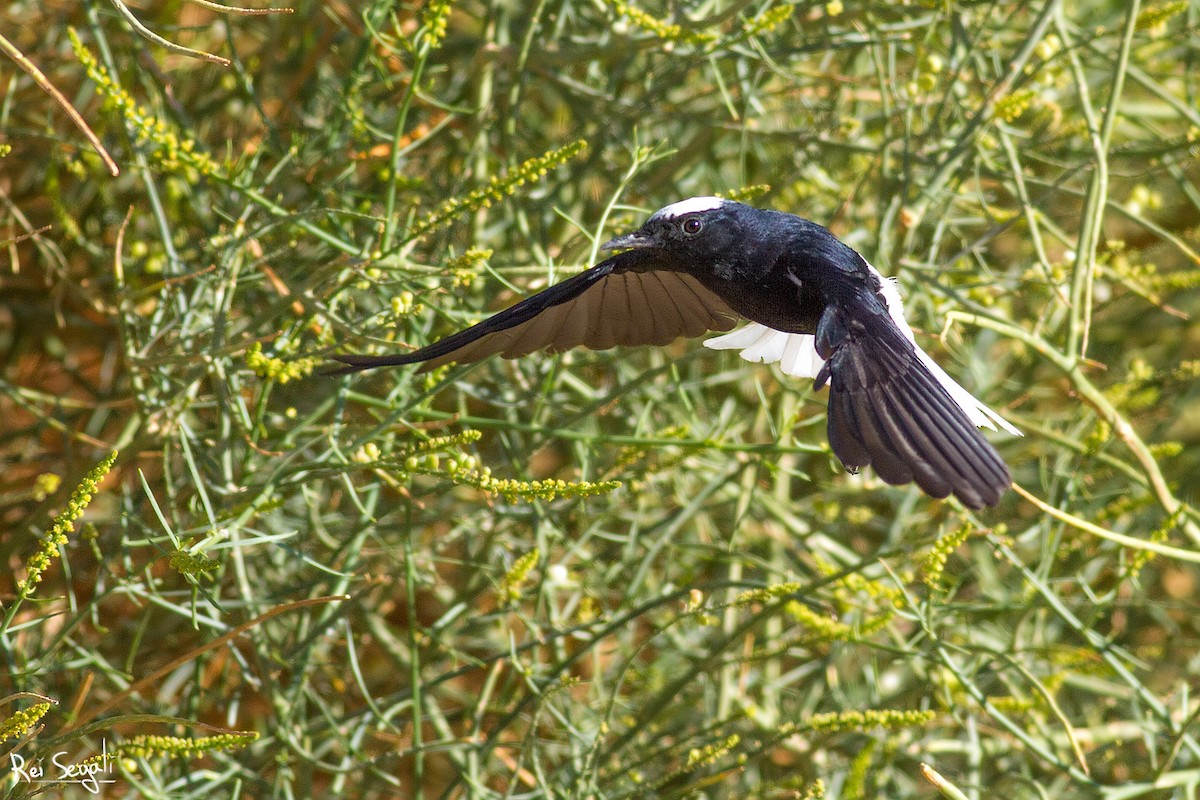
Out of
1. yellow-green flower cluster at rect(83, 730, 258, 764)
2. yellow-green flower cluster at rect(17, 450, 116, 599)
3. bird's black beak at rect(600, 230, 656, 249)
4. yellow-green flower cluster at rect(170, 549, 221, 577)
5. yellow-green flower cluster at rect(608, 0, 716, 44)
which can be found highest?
yellow-green flower cluster at rect(608, 0, 716, 44)

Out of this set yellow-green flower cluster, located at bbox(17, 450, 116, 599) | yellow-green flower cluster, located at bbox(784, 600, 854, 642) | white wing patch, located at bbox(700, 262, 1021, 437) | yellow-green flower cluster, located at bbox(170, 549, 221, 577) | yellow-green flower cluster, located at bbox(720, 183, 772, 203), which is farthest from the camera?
white wing patch, located at bbox(700, 262, 1021, 437)

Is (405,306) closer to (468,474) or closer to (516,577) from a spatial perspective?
(468,474)

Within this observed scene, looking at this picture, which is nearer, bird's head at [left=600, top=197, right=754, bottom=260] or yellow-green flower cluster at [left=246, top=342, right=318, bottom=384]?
yellow-green flower cluster at [left=246, top=342, right=318, bottom=384]

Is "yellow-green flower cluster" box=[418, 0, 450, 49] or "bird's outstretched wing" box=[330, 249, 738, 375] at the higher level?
"yellow-green flower cluster" box=[418, 0, 450, 49]

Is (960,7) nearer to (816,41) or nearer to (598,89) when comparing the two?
(816,41)

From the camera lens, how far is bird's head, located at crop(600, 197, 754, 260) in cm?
173

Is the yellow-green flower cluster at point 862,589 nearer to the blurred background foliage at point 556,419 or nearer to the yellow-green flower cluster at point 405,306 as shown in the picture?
the blurred background foliage at point 556,419

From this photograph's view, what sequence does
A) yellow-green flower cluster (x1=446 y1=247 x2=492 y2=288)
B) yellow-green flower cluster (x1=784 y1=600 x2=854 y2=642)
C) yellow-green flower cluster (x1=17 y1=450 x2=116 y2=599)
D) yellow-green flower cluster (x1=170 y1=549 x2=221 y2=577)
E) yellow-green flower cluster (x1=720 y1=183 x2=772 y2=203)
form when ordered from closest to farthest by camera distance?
yellow-green flower cluster (x1=17 y1=450 x2=116 y2=599), yellow-green flower cluster (x1=170 y1=549 x2=221 y2=577), yellow-green flower cluster (x1=446 y1=247 x2=492 y2=288), yellow-green flower cluster (x1=720 y1=183 x2=772 y2=203), yellow-green flower cluster (x1=784 y1=600 x2=854 y2=642)

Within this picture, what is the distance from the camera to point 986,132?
6.29ft

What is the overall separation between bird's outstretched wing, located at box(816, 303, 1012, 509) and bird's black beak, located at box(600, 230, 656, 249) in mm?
291

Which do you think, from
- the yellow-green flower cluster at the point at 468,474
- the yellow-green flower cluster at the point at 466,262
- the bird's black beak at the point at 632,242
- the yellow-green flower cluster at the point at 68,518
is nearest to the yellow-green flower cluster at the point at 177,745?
the yellow-green flower cluster at the point at 68,518

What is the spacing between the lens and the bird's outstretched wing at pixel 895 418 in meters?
1.18

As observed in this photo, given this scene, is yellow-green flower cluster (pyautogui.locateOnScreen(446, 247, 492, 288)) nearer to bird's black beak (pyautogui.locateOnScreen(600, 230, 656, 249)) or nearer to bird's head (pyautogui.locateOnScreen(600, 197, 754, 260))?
bird's black beak (pyautogui.locateOnScreen(600, 230, 656, 249))


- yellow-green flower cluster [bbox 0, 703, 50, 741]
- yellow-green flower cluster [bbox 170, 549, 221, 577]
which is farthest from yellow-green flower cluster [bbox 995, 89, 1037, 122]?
yellow-green flower cluster [bbox 0, 703, 50, 741]
